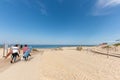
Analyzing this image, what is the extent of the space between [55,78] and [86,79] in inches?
58.2

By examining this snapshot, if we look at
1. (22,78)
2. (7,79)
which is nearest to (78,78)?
(22,78)

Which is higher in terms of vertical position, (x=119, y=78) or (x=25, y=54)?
Result: (x=25, y=54)

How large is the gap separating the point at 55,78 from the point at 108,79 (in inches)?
102

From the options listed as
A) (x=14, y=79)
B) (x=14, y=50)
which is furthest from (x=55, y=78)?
(x=14, y=50)

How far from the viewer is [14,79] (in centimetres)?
564

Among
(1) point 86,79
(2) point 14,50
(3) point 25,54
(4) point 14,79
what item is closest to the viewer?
(4) point 14,79

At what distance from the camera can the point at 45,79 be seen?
5879mm

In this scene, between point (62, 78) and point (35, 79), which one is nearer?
point (35, 79)

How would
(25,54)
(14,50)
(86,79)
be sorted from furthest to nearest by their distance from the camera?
(25,54), (14,50), (86,79)

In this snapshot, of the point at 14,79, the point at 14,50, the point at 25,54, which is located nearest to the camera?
the point at 14,79

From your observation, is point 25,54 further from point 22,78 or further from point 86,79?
point 86,79

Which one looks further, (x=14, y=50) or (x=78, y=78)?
(x=14, y=50)

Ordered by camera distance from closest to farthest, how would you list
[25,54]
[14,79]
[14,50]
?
[14,79] < [14,50] < [25,54]

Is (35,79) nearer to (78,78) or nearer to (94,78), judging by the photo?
(78,78)
